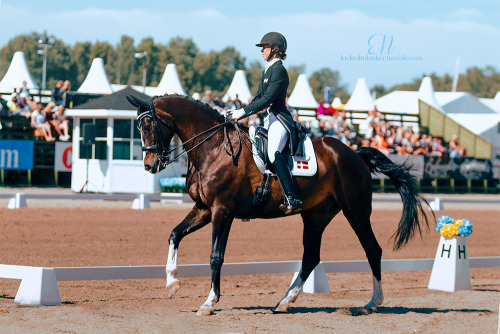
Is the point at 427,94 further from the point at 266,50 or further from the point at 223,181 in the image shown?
the point at 223,181

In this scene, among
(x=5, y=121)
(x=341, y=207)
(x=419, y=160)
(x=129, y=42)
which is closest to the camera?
(x=341, y=207)

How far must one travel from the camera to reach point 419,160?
29.9 m

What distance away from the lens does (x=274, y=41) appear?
7.80 meters

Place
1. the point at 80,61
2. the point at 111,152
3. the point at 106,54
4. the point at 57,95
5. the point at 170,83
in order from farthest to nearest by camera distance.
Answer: the point at 106,54, the point at 80,61, the point at 170,83, the point at 57,95, the point at 111,152

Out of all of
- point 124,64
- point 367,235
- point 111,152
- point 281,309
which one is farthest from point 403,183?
point 124,64

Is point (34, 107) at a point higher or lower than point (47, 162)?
higher

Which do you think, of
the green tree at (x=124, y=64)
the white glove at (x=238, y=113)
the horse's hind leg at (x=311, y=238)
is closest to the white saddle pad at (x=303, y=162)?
the white glove at (x=238, y=113)

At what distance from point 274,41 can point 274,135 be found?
1.00 metres

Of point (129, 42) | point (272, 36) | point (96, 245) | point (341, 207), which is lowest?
point (96, 245)

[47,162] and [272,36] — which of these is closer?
[272,36]

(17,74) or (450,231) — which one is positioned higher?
(17,74)

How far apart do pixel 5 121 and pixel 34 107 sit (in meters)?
1.06

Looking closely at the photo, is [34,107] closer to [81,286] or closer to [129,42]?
[81,286]

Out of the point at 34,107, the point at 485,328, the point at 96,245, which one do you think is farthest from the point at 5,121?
the point at 485,328
